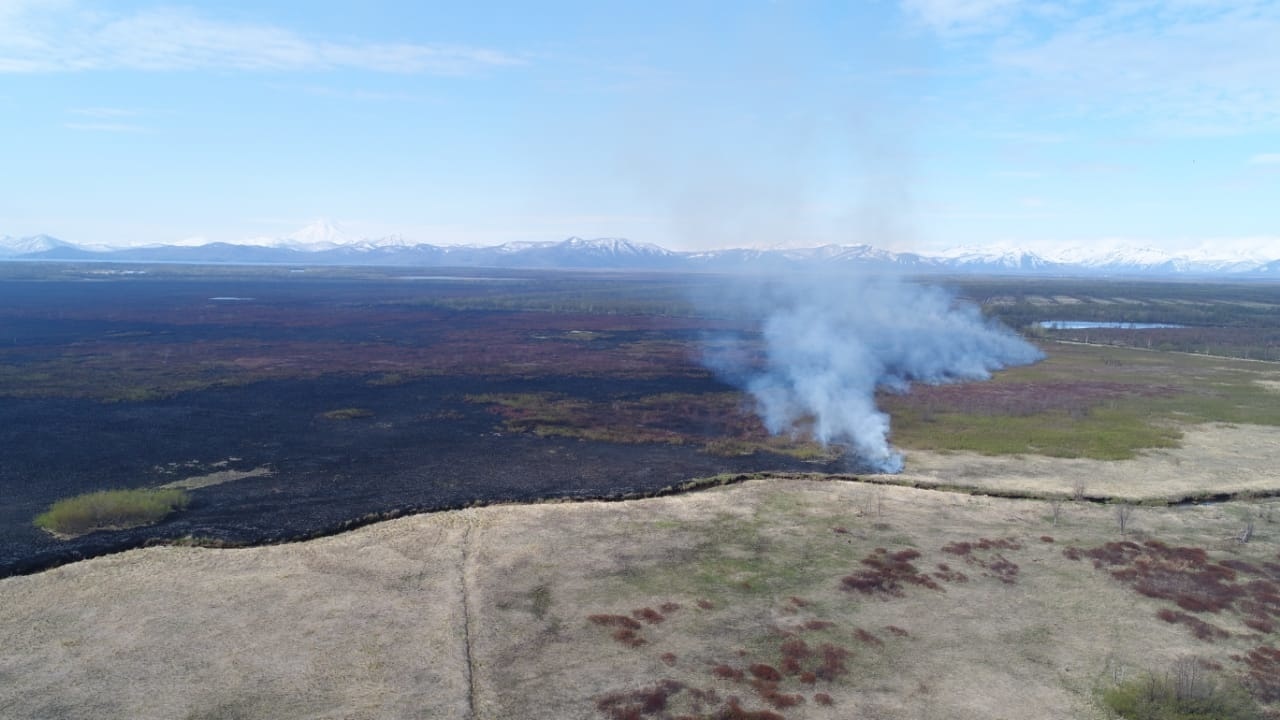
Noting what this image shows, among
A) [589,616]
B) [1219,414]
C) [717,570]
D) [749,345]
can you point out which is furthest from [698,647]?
[749,345]

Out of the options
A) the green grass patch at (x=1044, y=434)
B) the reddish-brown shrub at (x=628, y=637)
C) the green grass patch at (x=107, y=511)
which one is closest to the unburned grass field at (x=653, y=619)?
the reddish-brown shrub at (x=628, y=637)

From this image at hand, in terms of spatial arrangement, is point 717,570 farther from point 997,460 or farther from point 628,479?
point 997,460

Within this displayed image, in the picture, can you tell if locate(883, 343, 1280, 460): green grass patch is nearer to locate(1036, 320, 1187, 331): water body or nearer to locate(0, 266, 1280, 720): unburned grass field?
locate(0, 266, 1280, 720): unburned grass field

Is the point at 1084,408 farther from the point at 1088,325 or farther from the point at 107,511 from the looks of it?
the point at 1088,325

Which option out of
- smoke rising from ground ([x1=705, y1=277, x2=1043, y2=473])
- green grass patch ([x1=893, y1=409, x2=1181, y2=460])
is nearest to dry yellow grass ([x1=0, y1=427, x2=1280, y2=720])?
green grass patch ([x1=893, y1=409, x2=1181, y2=460])

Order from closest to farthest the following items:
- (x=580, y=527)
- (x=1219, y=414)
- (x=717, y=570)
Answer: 1. (x=717, y=570)
2. (x=580, y=527)
3. (x=1219, y=414)

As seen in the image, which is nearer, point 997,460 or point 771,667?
point 771,667

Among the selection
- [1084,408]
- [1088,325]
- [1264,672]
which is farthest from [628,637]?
[1088,325]
